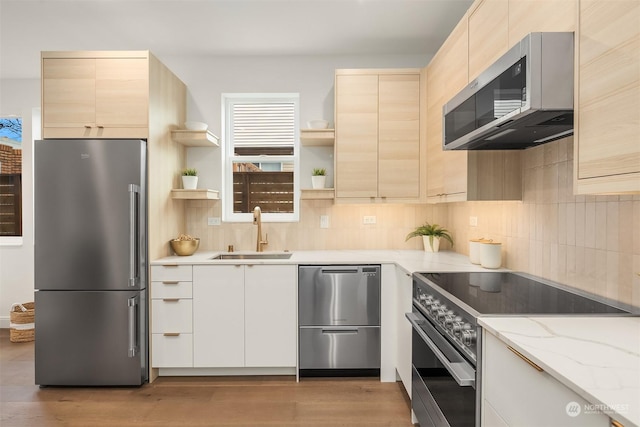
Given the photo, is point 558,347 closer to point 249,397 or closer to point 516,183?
point 516,183

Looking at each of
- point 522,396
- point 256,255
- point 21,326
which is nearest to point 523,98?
point 522,396

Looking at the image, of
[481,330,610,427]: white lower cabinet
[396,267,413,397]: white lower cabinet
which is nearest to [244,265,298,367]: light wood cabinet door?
[396,267,413,397]: white lower cabinet

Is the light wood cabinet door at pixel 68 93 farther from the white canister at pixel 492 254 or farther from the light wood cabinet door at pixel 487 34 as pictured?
the white canister at pixel 492 254

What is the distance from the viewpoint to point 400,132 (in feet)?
9.95

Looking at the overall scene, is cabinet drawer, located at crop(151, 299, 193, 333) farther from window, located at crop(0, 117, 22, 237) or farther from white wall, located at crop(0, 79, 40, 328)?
window, located at crop(0, 117, 22, 237)

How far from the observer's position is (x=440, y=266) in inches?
95.3

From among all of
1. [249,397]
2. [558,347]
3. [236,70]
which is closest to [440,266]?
[558,347]

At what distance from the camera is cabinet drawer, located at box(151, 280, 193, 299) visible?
8.95 feet

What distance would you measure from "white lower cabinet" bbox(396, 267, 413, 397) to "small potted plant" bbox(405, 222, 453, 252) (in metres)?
0.70

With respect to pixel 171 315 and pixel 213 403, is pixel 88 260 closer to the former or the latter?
pixel 171 315

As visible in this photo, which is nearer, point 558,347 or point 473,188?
point 558,347

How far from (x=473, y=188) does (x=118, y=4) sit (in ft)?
8.95

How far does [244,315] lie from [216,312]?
0.21m

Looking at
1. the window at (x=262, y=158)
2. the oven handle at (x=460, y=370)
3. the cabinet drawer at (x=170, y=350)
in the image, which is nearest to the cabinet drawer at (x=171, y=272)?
the cabinet drawer at (x=170, y=350)
